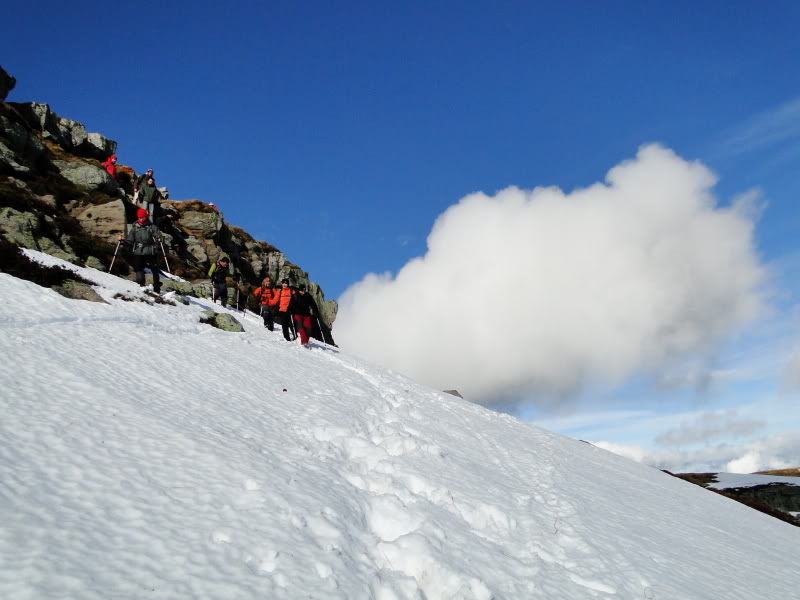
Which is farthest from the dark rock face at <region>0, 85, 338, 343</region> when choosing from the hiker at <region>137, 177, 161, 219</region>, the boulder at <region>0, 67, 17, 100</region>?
the boulder at <region>0, 67, 17, 100</region>

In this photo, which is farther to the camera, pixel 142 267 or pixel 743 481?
pixel 743 481

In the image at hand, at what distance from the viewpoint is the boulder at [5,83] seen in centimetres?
4154

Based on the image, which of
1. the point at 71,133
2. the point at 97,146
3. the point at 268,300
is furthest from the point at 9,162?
the point at 97,146

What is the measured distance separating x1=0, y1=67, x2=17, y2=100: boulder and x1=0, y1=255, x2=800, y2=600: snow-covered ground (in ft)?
149

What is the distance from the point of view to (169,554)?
3.53 metres

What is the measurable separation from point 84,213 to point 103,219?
1.50 metres

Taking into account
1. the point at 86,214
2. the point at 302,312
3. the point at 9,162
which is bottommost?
the point at 302,312

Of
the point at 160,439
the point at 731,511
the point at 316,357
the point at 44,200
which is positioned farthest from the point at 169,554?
the point at 44,200

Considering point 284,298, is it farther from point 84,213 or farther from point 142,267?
point 84,213

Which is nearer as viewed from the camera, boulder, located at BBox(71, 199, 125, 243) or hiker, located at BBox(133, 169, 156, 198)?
boulder, located at BBox(71, 199, 125, 243)

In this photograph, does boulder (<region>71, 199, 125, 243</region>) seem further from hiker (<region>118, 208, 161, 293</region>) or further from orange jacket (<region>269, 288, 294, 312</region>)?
orange jacket (<region>269, 288, 294, 312</region>)

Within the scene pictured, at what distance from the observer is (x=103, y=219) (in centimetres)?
2655

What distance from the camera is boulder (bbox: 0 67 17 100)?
41.5 m

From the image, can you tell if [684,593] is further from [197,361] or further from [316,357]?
[316,357]
